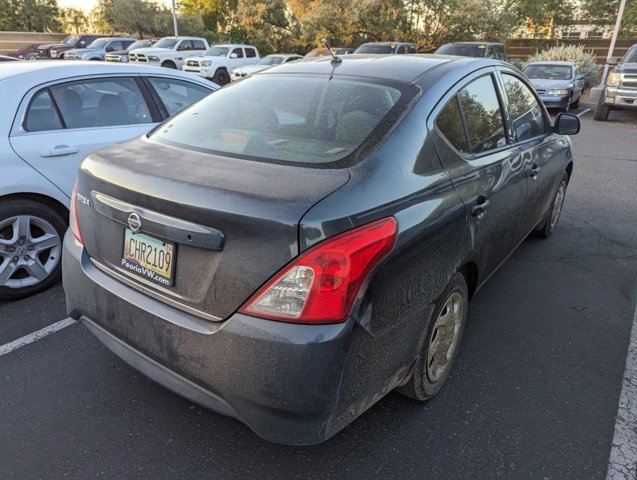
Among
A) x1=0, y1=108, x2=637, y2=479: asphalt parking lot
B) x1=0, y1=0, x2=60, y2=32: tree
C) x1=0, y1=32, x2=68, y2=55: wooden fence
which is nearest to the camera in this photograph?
x1=0, y1=108, x2=637, y2=479: asphalt parking lot

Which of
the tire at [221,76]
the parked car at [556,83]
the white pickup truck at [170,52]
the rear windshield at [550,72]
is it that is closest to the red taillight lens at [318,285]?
the parked car at [556,83]

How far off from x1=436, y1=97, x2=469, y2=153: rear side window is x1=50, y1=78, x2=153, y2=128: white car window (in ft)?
9.11

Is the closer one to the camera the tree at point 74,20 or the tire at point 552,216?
the tire at point 552,216

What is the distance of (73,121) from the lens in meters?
3.80

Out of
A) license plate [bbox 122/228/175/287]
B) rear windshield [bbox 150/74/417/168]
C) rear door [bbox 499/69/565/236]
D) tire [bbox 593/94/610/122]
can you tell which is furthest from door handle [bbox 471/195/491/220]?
tire [bbox 593/94/610/122]

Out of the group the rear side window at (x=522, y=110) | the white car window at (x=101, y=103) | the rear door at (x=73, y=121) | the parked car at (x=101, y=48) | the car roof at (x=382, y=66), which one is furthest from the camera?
the parked car at (x=101, y=48)

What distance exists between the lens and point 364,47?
20.0m

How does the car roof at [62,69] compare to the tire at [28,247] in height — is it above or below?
above

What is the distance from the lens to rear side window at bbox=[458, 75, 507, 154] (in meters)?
2.67

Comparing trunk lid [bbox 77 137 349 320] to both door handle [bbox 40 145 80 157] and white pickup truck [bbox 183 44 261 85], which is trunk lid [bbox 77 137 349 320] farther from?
white pickup truck [bbox 183 44 261 85]

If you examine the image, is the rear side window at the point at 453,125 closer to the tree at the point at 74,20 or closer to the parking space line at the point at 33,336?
the parking space line at the point at 33,336

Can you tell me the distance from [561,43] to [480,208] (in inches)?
1305

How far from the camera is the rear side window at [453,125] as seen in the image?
7.88 ft

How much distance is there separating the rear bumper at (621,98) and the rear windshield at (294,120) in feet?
43.1
